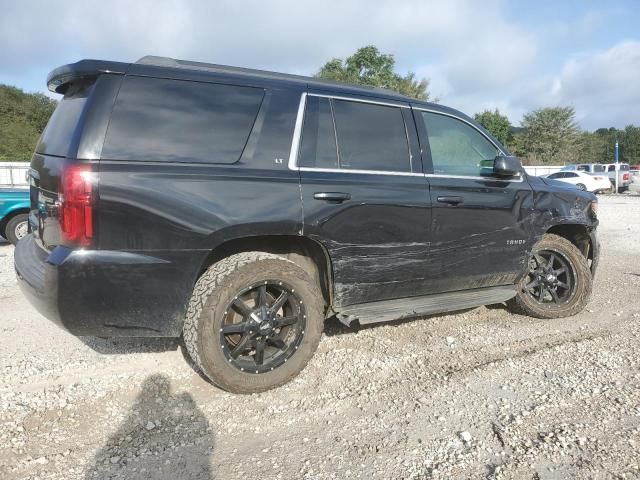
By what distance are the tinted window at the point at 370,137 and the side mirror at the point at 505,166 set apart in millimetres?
809

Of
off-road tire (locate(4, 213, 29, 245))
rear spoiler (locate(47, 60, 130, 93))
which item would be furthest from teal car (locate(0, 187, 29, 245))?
rear spoiler (locate(47, 60, 130, 93))

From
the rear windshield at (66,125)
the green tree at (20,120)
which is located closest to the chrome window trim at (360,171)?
the rear windshield at (66,125)

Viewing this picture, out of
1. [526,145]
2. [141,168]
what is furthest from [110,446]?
[526,145]

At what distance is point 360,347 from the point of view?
4.01m

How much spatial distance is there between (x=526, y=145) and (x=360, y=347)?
180 feet

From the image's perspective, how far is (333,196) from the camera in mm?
3322

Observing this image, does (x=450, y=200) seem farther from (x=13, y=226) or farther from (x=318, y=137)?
(x=13, y=226)

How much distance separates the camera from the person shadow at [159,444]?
2.44m

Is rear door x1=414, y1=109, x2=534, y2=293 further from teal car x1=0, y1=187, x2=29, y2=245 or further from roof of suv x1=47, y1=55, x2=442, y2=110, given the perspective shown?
teal car x1=0, y1=187, x2=29, y2=245

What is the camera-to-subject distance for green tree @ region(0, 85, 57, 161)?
36.0 meters

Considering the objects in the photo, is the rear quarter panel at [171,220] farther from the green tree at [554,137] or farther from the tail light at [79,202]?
the green tree at [554,137]

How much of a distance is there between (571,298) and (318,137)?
2.99 m

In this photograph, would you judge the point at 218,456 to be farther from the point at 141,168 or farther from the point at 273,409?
the point at 141,168

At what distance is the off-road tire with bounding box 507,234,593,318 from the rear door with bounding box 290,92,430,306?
139 centimetres
